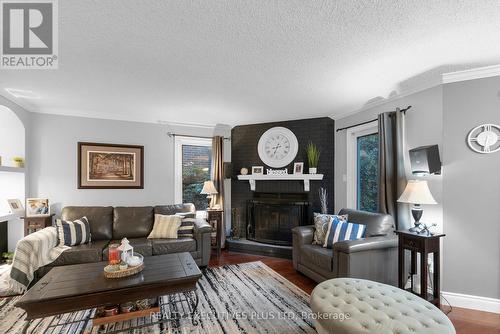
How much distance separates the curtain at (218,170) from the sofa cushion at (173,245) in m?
1.12

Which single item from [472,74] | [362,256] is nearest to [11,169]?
[362,256]

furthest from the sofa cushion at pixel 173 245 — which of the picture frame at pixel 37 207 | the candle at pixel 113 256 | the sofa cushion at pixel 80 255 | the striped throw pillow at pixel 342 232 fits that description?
the striped throw pillow at pixel 342 232

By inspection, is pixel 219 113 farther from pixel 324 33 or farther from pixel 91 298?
pixel 91 298

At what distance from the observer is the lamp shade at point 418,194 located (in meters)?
2.36

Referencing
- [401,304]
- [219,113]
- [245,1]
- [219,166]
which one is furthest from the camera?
[219,166]

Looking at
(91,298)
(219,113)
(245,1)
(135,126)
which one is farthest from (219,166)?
(245,1)

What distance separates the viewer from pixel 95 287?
185 centimetres

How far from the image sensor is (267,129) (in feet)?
14.9

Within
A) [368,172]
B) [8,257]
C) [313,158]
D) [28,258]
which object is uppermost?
[313,158]

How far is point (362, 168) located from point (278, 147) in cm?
153

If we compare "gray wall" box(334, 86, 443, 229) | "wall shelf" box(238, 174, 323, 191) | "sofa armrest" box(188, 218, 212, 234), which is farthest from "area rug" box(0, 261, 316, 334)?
"gray wall" box(334, 86, 443, 229)

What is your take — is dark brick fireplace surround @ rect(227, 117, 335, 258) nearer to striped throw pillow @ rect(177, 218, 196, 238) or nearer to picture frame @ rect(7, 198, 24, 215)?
striped throw pillow @ rect(177, 218, 196, 238)

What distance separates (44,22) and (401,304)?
323 centimetres

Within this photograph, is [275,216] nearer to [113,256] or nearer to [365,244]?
[365,244]
